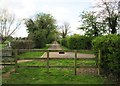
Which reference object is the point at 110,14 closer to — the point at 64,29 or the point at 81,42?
the point at 81,42

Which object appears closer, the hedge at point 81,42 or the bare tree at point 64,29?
the hedge at point 81,42

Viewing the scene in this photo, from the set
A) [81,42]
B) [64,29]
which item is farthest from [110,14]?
[64,29]

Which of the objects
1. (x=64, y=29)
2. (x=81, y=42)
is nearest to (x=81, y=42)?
(x=81, y=42)

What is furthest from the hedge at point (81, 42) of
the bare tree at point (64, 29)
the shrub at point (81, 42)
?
Answer: the bare tree at point (64, 29)

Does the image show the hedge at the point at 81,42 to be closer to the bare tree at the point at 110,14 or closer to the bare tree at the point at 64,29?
the bare tree at the point at 110,14

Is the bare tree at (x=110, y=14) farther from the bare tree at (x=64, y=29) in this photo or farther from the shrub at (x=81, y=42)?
the bare tree at (x=64, y=29)

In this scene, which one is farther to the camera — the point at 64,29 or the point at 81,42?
the point at 64,29

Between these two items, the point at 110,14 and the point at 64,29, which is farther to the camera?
the point at 64,29

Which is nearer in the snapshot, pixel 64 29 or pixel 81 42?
pixel 81 42

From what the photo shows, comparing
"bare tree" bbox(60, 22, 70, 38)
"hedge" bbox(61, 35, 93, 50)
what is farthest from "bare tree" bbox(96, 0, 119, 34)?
"bare tree" bbox(60, 22, 70, 38)

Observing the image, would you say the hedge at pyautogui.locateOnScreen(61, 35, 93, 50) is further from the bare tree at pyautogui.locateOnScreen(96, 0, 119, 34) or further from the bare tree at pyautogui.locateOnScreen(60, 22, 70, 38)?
the bare tree at pyautogui.locateOnScreen(60, 22, 70, 38)

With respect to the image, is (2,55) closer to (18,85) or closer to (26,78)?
(26,78)

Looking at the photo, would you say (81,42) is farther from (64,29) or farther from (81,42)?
(64,29)

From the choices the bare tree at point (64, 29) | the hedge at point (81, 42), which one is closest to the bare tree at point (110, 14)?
the hedge at point (81, 42)
